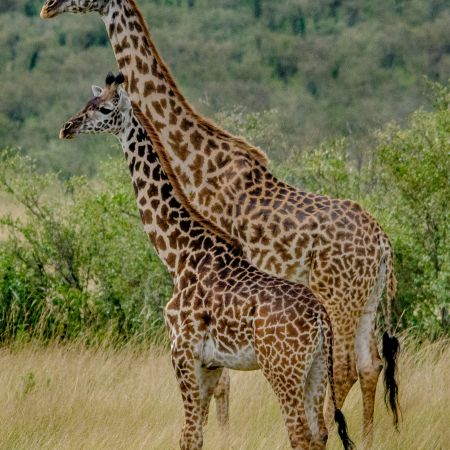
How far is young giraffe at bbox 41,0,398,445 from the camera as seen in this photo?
265 inches

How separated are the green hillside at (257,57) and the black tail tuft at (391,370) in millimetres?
24739

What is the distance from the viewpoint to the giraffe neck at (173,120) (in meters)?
7.02

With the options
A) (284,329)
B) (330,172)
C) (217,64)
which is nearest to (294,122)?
(217,64)

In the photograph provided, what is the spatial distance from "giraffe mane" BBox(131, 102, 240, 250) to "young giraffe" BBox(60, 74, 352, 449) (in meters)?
0.01

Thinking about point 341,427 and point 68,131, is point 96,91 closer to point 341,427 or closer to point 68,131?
point 68,131

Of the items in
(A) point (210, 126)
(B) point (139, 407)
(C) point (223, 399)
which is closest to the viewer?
(C) point (223, 399)

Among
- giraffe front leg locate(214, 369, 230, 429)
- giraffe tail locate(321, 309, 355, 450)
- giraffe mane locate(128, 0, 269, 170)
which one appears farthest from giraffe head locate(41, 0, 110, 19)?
giraffe tail locate(321, 309, 355, 450)

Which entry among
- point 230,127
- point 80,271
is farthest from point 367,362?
point 230,127

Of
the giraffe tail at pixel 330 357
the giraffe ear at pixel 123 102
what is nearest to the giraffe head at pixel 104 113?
the giraffe ear at pixel 123 102

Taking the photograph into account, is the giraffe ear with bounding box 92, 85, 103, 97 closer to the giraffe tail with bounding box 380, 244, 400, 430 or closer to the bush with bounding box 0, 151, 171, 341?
the giraffe tail with bounding box 380, 244, 400, 430

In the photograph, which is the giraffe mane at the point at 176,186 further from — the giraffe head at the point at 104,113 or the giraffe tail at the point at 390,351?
the giraffe tail at the point at 390,351

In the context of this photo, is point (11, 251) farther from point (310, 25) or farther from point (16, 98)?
point (310, 25)

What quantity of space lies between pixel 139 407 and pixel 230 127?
679cm

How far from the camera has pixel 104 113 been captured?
6355mm
